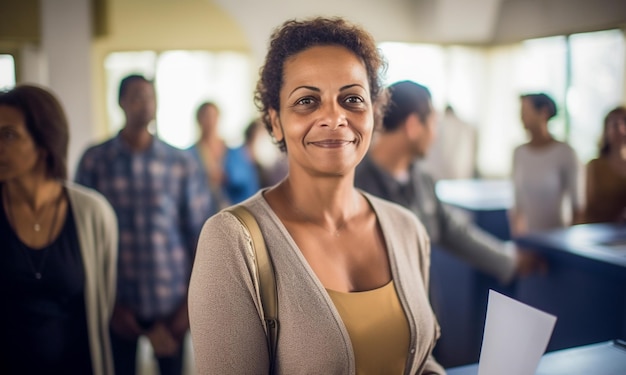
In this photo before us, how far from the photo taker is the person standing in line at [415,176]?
6.95 ft

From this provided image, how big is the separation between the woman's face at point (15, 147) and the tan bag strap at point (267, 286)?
90 cm

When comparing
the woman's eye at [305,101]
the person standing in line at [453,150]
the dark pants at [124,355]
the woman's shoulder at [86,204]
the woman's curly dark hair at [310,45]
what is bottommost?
the dark pants at [124,355]

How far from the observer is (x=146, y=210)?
7.43 feet

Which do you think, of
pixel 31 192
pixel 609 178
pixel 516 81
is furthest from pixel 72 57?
pixel 516 81

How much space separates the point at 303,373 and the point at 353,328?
0.13 metres

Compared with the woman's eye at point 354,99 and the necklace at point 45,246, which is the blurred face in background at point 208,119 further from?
the woman's eye at point 354,99

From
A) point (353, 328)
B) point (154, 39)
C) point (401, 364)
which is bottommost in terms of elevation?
point (401, 364)

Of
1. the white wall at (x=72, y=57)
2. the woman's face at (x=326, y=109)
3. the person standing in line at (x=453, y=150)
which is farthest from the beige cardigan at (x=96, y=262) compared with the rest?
the person standing in line at (x=453, y=150)

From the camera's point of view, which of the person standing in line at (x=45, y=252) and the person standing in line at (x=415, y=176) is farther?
the person standing in line at (x=415, y=176)

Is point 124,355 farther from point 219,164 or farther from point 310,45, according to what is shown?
point 219,164

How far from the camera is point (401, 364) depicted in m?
1.12

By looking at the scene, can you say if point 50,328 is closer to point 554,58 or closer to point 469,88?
point 554,58

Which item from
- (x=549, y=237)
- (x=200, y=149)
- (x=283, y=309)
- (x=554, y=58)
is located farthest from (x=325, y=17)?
(x=554, y=58)

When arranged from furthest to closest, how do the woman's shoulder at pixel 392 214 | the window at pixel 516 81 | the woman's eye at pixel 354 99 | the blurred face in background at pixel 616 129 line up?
the window at pixel 516 81 → the blurred face in background at pixel 616 129 → the woman's shoulder at pixel 392 214 → the woman's eye at pixel 354 99
